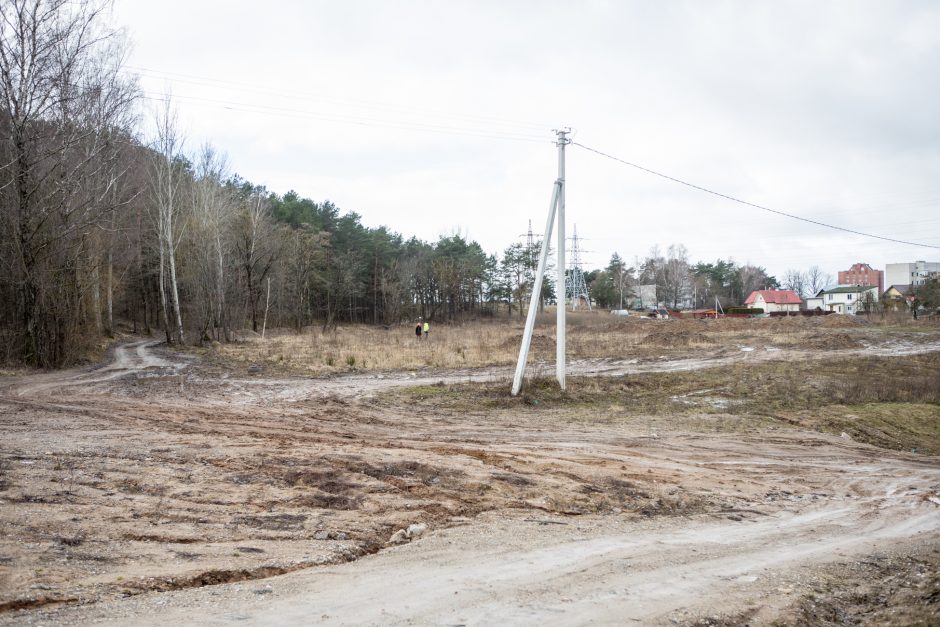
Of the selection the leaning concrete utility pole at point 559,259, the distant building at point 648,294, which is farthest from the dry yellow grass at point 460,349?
the distant building at point 648,294

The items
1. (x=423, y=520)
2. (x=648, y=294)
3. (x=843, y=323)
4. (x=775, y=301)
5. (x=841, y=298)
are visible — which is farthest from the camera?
(x=648, y=294)

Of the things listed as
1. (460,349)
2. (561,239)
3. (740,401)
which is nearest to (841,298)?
(460,349)

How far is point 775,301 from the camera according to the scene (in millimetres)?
98438

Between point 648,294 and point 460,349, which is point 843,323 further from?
point 648,294

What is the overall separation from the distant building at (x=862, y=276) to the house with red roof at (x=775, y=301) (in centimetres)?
5444

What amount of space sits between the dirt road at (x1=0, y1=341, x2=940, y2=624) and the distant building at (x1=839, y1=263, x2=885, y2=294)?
15437 centimetres

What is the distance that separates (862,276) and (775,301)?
62056mm

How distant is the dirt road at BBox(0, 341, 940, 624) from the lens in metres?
4.47

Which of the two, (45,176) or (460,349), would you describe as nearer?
(45,176)

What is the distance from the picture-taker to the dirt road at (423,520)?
14.7ft

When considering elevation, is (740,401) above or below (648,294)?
below

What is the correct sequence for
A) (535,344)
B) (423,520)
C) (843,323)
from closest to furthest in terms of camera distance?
(423,520) < (535,344) < (843,323)

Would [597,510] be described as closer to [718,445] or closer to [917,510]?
[917,510]

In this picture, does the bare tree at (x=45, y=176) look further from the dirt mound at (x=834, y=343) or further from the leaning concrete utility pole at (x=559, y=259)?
the dirt mound at (x=834, y=343)
